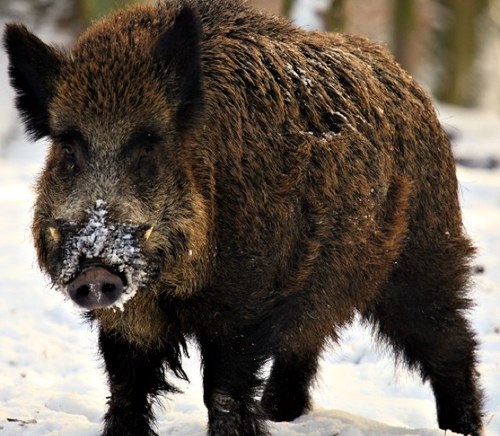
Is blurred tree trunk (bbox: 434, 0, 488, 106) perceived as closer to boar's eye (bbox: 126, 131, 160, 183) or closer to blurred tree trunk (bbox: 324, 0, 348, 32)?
blurred tree trunk (bbox: 324, 0, 348, 32)

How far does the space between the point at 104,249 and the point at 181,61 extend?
1012 millimetres

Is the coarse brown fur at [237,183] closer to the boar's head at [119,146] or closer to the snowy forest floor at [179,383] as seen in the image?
the boar's head at [119,146]

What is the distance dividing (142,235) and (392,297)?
86.0 inches

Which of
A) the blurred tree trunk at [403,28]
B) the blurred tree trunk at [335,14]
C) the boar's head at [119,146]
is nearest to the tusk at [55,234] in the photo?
the boar's head at [119,146]

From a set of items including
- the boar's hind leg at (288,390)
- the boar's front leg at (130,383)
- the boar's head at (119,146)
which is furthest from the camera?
the boar's hind leg at (288,390)

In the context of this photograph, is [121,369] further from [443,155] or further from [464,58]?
[464,58]

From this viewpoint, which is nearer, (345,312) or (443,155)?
(345,312)

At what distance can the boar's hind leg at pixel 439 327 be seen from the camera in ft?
20.5

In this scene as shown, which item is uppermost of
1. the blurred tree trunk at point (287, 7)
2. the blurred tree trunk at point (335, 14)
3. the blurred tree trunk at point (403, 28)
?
the blurred tree trunk at point (403, 28)

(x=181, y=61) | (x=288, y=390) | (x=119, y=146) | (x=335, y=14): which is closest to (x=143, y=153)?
(x=119, y=146)

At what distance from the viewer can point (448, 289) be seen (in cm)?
640

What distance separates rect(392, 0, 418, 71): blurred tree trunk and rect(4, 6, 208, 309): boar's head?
19.7 meters

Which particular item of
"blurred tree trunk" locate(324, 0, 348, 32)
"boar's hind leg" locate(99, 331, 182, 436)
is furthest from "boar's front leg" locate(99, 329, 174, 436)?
"blurred tree trunk" locate(324, 0, 348, 32)

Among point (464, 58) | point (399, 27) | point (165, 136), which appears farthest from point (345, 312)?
point (464, 58)
